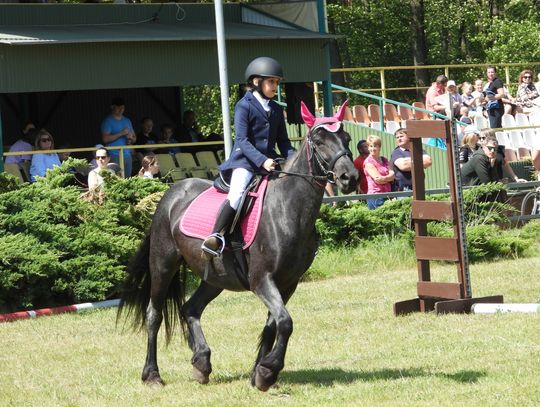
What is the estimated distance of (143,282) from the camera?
11008 millimetres

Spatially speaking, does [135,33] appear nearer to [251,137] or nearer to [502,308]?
[502,308]

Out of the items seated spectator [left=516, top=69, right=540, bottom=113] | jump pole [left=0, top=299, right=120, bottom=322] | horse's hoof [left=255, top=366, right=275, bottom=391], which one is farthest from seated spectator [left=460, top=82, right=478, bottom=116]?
horse's hoof [left=255, top=366, right=275, bottom=391]

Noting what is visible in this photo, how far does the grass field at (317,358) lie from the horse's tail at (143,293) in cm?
48

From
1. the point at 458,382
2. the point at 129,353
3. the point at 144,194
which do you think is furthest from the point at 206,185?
the point at 144,194

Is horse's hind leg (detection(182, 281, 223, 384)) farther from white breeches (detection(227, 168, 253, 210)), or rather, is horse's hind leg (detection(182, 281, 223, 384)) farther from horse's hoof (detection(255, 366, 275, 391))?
white breeches (detection(227, 168, 253, 210))

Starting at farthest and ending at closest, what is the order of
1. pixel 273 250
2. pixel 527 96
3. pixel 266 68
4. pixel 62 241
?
pixel 527 96
pixel 62 241
pixel 266 68
pixel 273 250

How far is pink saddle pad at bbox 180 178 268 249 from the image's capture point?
9.86 m

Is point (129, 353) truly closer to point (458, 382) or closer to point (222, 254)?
point (222, 254)

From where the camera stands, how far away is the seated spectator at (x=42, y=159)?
66.2 feet

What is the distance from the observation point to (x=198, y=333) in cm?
1034

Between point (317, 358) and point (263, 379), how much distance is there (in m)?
1.75

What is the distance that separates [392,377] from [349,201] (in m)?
9.66

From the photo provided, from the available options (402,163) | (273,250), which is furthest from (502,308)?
(402,163)

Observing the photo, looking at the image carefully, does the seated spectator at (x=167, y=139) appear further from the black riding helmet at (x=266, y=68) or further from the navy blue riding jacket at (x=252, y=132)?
the black riding helmet at (x=266, y=68)
